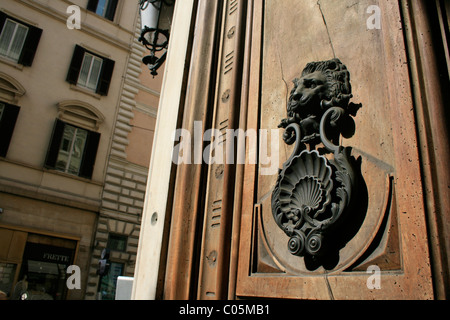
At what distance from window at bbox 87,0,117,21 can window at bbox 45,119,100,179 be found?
407 centimetres

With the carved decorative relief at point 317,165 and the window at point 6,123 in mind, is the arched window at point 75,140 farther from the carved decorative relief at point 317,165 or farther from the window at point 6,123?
the carved decorative relief at point 317,165

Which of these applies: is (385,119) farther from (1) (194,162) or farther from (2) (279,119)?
(1) (194,162)

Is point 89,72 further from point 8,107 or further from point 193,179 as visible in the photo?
point 193,179

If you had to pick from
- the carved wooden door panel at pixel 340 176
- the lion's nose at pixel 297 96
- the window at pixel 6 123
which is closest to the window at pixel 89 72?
the window at pixel 6 123

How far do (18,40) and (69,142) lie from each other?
3.12 meters

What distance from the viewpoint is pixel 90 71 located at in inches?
430

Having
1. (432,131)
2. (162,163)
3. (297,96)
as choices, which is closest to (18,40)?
(162,163)

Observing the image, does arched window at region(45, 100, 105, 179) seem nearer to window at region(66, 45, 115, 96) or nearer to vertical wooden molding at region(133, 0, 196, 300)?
window at region(66, 45, 115, 96)

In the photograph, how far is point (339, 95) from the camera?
4.52 ft

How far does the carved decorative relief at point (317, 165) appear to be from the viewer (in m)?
1.22

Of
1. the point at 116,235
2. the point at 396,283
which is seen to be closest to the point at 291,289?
the point at 396,283

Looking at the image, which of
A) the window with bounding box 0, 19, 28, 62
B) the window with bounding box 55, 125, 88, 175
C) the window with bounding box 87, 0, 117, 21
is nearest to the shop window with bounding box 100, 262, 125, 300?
the window with bounding box 55, 125, 88, 175

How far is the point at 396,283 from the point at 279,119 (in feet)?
2.99

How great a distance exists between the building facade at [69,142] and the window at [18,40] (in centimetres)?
2
